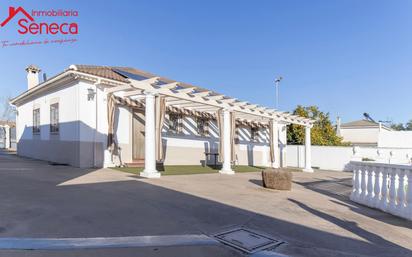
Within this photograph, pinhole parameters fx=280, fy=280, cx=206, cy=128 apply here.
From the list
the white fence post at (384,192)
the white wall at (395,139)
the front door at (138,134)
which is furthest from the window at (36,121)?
the white wall at (395,139)

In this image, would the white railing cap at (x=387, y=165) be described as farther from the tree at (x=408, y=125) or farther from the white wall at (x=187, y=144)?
the tree at (x=408, y=125)

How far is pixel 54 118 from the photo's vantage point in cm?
1290

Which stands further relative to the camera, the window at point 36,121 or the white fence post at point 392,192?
the window at point 36,121

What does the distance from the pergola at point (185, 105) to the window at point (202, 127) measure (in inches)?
31.5

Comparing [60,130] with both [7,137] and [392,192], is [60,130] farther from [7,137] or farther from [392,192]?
[7,137]

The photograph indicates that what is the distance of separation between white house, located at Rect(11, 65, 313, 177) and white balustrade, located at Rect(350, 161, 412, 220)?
580 centimetres

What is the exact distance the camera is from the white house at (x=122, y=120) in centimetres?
1038

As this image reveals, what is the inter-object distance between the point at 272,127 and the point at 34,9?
13183mm

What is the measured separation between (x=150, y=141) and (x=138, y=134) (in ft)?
12.3

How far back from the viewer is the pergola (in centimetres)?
955

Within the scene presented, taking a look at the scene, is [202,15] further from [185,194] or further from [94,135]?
[185,194]

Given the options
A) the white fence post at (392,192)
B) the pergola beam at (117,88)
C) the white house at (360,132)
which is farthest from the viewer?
the white house at (360,132)

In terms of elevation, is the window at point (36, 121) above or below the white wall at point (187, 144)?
above

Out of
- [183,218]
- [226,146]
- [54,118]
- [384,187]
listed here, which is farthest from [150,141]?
[384,187]
